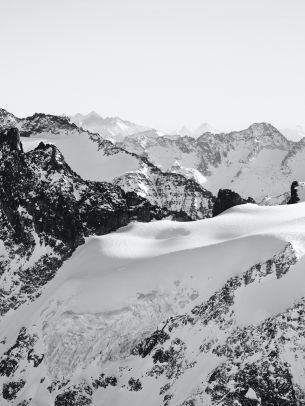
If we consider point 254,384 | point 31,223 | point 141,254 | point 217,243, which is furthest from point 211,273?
point 31,223

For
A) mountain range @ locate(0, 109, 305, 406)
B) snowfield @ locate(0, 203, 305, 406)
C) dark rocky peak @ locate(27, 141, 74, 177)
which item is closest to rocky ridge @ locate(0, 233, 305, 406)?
mountain range @ locate(0, 109, 305, 406)

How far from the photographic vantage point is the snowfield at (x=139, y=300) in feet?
456

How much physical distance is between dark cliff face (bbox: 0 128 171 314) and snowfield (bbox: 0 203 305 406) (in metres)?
11.2

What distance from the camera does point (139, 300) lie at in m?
152

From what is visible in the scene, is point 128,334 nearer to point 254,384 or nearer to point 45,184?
point 254,384

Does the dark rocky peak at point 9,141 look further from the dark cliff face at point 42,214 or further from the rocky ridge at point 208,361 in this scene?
the rocky ridge at point 208,361

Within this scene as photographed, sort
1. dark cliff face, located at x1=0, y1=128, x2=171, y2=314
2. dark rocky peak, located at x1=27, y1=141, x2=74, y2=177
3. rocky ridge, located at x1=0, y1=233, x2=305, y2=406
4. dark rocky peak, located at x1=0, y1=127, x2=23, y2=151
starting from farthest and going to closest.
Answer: dark rocky peak, located at x1=0, y1=127, x2=23, y2=151 → dark rocky peak, located at x1=27, y1=141, x2=74, y2=177 → dark cliff face, located at x1=0, y1=128, x2=171, y2=314 → rocky ridge, located at x1=0, y1=233, x2=305, y2=406

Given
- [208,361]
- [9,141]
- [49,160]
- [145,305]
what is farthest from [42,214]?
[208,361]

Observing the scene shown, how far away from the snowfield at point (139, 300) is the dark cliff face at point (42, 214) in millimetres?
11247

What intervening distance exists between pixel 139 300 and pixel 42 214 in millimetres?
45888

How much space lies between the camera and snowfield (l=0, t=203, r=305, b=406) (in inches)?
5477

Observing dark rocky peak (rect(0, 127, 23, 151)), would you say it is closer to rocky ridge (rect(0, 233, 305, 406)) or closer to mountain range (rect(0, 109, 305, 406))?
mountain range (rect(0, 109, 305, 406))

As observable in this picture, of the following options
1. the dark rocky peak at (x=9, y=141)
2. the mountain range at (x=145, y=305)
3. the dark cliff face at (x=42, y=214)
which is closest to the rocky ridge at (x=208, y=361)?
the mountain range at (x=145, y=305)

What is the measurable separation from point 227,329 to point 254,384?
48.5ft
